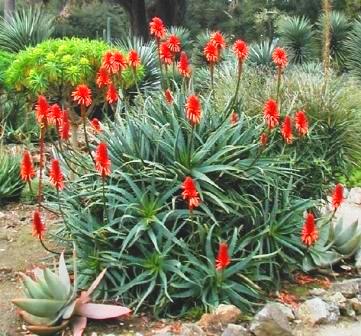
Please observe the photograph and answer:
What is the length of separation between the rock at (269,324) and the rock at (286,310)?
26 centimetres

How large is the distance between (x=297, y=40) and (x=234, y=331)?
1561cm

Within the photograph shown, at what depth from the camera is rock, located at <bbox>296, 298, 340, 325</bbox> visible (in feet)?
18.1

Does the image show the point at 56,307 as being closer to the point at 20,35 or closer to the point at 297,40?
the point at 20,35

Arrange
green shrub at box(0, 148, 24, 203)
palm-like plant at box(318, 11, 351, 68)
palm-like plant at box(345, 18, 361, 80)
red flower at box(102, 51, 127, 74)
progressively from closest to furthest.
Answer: red flower at box(102, 51, 127, 74)
green shrub at box(0, 148, 24, 203)
palm-like plant at box(345, 18, 361, 80)
palm-like plant at box(318, 11, 351, 68)

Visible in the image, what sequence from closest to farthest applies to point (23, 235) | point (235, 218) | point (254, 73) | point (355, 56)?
point (235, 218), point (23, 235), point (254, 73), point (355, 56)

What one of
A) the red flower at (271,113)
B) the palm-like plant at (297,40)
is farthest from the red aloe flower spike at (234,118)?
the palm-like plant at (297,40)

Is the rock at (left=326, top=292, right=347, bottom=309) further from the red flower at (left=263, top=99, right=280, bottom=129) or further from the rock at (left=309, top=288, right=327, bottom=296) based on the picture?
the red flower at (left=263, top=99, right=280, bottom=129)

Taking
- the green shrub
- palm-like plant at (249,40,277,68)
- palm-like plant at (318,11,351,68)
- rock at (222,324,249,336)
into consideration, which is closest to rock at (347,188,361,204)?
the green shrub

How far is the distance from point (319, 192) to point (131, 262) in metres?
2.55

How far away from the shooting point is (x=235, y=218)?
5.88 m

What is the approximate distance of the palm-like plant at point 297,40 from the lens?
1966 centimetres

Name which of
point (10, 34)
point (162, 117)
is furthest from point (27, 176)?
point (10, 34)

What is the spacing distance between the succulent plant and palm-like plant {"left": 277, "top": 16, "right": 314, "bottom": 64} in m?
15.2

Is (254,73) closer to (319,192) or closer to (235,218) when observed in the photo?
(319,192)
